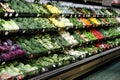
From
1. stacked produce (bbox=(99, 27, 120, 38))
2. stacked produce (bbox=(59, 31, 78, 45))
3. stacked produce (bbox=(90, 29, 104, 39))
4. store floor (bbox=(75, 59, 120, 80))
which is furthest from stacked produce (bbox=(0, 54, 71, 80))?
stacked produce (bbox=(99, 27, 120, 38))

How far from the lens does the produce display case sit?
4641mm

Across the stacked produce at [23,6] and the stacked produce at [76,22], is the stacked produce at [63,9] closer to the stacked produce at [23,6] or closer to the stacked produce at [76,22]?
the stacked produce at [76,22]

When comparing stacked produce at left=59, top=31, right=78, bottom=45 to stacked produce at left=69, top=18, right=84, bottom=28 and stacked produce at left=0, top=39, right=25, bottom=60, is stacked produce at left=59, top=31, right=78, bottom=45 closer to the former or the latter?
stacked produce at left=69, top=18, right=84, bottom=28

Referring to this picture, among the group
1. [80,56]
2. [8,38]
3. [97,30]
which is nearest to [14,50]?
[8,38]

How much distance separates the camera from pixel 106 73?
7488mm

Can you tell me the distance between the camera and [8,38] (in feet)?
16.3

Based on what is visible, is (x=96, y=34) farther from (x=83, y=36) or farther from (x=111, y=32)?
(x=111, y=32)

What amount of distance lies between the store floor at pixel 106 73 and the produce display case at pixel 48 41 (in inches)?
8.4

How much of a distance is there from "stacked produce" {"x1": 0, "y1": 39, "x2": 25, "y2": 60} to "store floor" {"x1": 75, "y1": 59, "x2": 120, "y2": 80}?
236 cm

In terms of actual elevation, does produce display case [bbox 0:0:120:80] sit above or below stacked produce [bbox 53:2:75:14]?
below

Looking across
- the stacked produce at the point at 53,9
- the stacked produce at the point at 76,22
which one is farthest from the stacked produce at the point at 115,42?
the stacked produce at the point at 53,9

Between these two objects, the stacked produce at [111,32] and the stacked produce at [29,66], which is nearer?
the stacked produce at [29,66]

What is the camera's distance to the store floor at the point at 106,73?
6945 mm

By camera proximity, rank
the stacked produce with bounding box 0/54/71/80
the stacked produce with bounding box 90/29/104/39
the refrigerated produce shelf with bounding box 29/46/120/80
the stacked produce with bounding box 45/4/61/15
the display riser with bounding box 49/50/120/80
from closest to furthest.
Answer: the stacked produce with bounding box 0/54/71/80, the refrigerated produce shelf with bounding box 29/46/120/80, the display riser with bounding box 49/50/120/80, the stacked produce with bounding box 45/4/61/15, the stacked produce with bounding box 90/29/104/39
